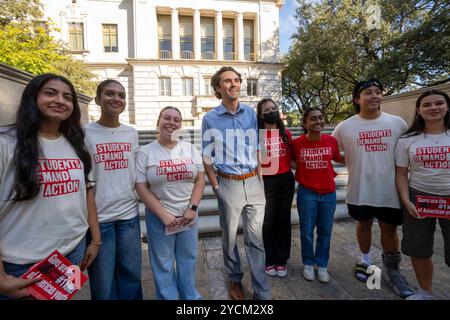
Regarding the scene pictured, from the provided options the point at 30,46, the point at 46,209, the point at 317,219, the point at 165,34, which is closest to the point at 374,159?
the point at 317,219

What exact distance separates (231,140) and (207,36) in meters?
21.4

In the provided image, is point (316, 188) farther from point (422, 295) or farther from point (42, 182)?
point (42, 182)

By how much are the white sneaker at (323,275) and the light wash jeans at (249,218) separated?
2.27ft

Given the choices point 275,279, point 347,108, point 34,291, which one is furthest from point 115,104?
point 347,108

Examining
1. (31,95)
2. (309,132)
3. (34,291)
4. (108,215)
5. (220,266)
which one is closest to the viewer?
(34,291)

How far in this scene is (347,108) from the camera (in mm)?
21031

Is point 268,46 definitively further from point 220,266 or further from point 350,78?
point 220,266

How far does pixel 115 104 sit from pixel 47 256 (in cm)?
116

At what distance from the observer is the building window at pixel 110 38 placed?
1919cm

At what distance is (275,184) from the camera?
2639 mm

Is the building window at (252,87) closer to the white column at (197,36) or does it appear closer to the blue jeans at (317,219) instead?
the white column at (197,36)

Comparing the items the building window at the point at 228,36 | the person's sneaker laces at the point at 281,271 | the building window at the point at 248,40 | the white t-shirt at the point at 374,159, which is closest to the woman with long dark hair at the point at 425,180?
the white t-shirt at the point at 374,159

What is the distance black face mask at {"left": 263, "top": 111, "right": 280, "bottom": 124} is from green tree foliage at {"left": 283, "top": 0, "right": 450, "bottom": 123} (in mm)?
11101

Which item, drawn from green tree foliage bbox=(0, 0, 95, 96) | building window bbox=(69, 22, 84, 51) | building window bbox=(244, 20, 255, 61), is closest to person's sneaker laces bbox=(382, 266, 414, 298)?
green tree foliage bbox=(0, 0, 95, 96)
